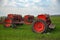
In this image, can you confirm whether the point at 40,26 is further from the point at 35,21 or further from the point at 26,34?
the point at 26,34

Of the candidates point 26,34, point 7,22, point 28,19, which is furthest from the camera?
point 7,22

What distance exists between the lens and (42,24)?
331cm

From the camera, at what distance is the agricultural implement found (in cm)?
331

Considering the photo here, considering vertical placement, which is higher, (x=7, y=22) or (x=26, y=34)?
(x=7, y=22)

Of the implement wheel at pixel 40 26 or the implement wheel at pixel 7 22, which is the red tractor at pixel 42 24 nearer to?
the implement wheel at pixel 40 26

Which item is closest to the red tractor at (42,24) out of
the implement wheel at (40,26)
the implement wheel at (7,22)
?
the implement wheel at (40,26)

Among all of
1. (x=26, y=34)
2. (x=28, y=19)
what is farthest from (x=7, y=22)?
(x=26, y=34)

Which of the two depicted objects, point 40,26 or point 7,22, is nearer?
point 40,26

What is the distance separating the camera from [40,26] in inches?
131

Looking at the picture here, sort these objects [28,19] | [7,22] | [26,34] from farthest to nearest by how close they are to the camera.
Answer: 1. [7,22]
2. [28,19]
3. [26,34]

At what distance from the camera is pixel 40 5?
3.28 metres

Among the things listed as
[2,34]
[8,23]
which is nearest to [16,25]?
[8,23]

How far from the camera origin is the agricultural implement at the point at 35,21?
3309mm

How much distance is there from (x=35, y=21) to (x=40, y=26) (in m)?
0.10
